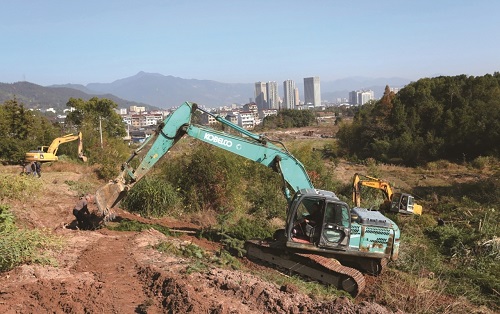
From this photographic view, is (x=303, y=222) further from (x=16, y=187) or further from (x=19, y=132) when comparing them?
(x=19, y=132)

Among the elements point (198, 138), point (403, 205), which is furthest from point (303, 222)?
point (403, 205)

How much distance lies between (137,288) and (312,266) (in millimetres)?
4367

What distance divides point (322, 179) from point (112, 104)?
32.1 meters

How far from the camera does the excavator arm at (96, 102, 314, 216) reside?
10047 mm

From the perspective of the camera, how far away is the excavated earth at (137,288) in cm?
641

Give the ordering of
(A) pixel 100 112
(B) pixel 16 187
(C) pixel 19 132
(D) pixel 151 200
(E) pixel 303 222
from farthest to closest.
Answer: (A) pixel 100 112 → (C) pixel 19 132 → (D) pixel 151 200 → (B) pixel 16 187 → (E) pixel 303 222

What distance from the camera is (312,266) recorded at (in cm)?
991

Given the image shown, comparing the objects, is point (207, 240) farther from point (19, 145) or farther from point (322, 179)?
point (19, 145)

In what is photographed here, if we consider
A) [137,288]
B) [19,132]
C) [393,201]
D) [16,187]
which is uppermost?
[19,132]

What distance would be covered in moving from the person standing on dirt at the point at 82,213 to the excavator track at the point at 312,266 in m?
4.45

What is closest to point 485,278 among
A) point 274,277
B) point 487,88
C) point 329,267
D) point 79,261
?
point 329,267

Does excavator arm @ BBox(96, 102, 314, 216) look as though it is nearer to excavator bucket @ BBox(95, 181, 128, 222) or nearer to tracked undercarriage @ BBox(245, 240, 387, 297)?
excavator bucket @ BBox(95, 181, 128, 222)

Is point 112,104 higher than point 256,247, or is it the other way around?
point 112,104

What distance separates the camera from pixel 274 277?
9039 mm
